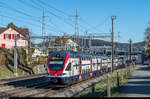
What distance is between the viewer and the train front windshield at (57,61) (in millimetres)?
21859

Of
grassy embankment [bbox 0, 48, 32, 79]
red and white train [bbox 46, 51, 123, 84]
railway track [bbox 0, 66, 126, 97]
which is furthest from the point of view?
grassy embankment [bbox 0, 48, 32, 79]

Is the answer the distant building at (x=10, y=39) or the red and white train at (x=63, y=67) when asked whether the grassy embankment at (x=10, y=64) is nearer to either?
the distant building at (x=10, y=39)

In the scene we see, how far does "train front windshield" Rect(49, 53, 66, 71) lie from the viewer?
21.9m

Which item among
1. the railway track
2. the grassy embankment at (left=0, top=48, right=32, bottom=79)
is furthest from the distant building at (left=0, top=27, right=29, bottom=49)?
the railway track

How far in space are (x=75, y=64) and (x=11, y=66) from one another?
24342 millimetres

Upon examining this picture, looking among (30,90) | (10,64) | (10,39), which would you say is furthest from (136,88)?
(10,39)

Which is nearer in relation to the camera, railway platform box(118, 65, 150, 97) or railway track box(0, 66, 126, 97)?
railway platform box(118, 65, 150, 97)

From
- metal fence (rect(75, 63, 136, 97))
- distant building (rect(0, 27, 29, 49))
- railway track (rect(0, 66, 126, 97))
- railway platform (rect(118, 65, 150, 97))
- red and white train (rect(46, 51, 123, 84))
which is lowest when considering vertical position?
railway track (rect(0, 66, 126, 97))

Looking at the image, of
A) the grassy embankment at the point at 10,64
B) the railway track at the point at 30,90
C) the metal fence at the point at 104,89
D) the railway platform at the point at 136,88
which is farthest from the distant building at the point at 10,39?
the metal fence at the point at 104,89

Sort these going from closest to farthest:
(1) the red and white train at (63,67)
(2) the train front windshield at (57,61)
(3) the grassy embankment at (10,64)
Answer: (1) the red and white train at (63,67) < (2) the train front windshield at (57,61) < (3) the grassy embankment at (10,64)

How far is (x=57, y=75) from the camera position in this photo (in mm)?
21594

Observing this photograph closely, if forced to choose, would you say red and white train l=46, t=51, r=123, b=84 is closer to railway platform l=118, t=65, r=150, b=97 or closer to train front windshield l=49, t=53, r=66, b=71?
train front windshield l=49, t=53, r=66, b=71

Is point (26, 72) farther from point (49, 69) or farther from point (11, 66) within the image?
point (49, 69)

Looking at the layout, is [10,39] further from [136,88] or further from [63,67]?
[136,88]
